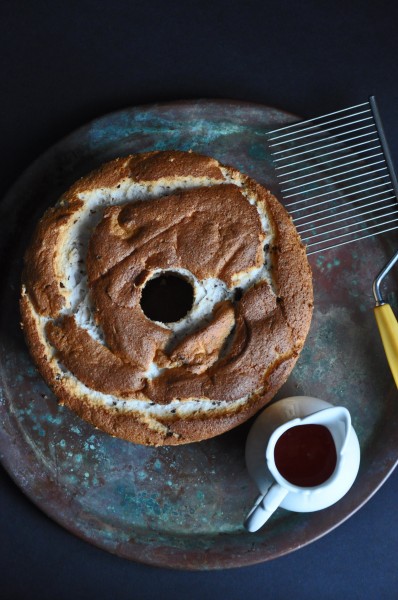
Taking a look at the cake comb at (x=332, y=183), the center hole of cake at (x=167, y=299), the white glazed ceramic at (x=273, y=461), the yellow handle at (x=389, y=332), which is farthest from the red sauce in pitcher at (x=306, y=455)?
the cake comb at (x=332, y=183)

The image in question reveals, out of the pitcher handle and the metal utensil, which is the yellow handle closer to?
the metal utensil

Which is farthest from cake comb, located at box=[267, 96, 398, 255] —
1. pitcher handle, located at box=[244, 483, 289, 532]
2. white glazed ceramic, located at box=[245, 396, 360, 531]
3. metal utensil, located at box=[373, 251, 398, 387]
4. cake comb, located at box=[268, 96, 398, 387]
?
pitcher handle, located at box=[244, 483, 289, 532]

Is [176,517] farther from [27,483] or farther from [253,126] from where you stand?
[253,126]

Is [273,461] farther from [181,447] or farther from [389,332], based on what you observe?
[389,332]

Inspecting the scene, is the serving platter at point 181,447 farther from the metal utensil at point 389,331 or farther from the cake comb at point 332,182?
the metal utensil at point 389,331

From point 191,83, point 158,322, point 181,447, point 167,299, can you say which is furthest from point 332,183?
point 181,447

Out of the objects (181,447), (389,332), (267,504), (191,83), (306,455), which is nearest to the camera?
(267,504)
